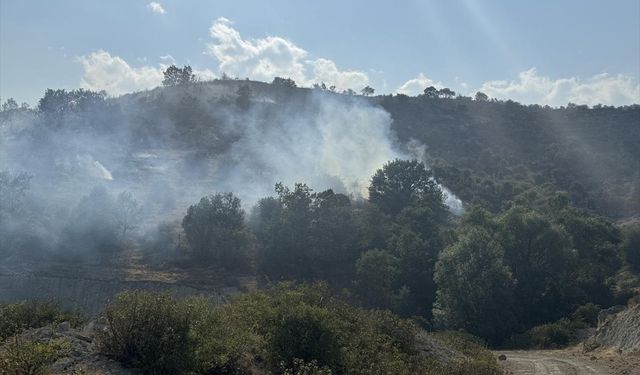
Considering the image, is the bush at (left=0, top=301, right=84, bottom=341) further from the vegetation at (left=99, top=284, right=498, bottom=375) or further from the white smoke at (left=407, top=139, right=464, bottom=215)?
the white smoke at (left=407, top=139, right=464, bottom=215)

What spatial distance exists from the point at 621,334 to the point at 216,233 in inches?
1146

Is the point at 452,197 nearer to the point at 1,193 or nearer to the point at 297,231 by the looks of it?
the point at 297,231

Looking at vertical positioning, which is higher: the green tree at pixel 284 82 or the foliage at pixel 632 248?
the green tree at pixel 284 82

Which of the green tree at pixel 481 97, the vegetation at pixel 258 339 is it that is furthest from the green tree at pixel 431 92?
the vegetation at pixel 258 339

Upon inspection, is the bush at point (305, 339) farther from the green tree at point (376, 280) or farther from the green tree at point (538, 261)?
the green tree at point (538, 261)

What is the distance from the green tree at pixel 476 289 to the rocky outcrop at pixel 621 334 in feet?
31.0

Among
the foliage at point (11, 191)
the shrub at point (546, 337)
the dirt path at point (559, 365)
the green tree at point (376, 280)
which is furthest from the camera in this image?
the foliage at point (11, 191)

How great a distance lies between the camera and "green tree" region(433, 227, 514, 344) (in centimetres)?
3409

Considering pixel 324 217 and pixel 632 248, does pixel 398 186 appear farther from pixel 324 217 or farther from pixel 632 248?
pixel 632 248

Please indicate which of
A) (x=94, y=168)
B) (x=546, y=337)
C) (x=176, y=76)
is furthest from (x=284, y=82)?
(x=546, y=337)

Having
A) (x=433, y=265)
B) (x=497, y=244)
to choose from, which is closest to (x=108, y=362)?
(x=497, y=244)

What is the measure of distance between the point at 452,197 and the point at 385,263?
3064 centimetres

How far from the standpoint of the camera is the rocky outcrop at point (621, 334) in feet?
67.7

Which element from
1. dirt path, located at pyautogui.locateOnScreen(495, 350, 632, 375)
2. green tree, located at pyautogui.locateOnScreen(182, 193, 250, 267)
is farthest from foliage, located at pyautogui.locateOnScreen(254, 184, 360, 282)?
dirt path, located at pyautogui.locateOnScreen(495, 350, 632, 375)
